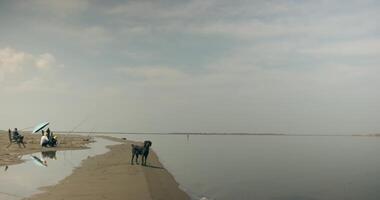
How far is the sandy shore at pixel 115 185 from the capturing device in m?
18.4

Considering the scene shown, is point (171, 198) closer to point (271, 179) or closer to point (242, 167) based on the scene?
point (271, 179)

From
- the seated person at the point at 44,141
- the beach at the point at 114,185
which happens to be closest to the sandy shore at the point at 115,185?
the beach at the point at 114,185

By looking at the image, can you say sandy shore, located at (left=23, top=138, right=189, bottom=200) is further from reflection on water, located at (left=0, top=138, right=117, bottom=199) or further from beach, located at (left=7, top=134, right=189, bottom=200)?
reflection on water, located at (left=0, top=138, right=117, bottom=199)

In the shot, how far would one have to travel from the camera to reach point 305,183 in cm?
2653

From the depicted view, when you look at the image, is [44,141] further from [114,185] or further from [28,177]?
[114,185]

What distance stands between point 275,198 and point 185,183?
6226mm

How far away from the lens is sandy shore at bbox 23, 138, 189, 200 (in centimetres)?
1841

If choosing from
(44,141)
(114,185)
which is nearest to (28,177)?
(114,185)

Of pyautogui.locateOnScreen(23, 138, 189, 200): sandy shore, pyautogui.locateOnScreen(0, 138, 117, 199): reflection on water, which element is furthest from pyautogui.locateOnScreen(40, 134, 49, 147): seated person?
pyautogui.locateOnScreen(23, 138, 189, 200): sandy shore

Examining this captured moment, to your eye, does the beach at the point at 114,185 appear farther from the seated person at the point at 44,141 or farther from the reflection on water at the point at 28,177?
the seated person at the point at 44,141

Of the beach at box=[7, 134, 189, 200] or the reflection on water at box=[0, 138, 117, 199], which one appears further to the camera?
the reflection on water at box=[0, 138, 117, 199]

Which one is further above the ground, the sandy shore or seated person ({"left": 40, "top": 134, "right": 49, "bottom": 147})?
seated person ({"left": 40, "top": 134, "right": 49, "bottom": 147})

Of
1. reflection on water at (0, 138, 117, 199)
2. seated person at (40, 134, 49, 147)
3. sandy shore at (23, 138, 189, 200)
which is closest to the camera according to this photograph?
sandy shore at (23, 138, 189, 200)

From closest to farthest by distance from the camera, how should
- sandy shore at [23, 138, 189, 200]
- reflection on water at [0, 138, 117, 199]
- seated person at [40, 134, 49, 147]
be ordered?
sandy shore at [23, 138, 189, 200], reflection on water at [0, 138, 117, 199], seated person at [40, 134, 49, 147]
